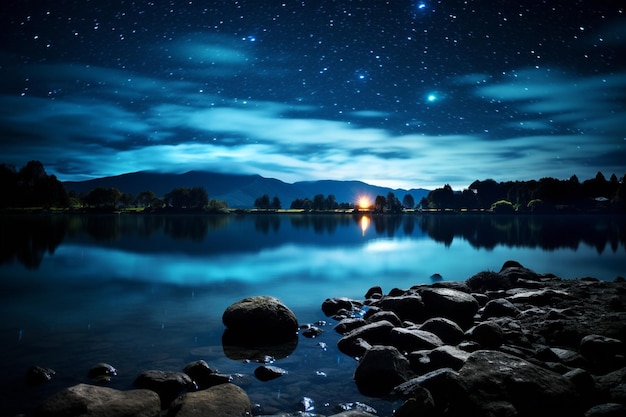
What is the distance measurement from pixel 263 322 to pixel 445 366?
7636mm

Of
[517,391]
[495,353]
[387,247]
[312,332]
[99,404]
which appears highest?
[495,353]

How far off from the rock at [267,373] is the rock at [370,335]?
318cm

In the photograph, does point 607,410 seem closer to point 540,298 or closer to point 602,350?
point 602,350

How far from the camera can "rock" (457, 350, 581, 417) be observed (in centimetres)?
920

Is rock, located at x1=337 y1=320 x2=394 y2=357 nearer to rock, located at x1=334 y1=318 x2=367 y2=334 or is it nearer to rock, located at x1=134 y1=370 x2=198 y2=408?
rock, located at x1=334 y1=318 x2=367 y2=334

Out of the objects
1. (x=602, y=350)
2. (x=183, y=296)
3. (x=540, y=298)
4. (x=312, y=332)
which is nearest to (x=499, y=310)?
(x=540, y=298)

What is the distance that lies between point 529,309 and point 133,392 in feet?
56.6

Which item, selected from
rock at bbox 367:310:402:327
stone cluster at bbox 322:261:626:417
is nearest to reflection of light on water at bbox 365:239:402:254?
stone cluster at bbox 322:261:626:417

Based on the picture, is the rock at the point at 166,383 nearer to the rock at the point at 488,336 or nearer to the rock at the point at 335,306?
the rock at the point at 488,336

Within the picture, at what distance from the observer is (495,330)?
14.3 metres

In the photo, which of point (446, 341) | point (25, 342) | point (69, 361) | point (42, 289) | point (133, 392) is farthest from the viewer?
point (42, 289)

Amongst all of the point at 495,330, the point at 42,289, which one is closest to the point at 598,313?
the point at 495,330

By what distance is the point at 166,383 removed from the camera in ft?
37.4

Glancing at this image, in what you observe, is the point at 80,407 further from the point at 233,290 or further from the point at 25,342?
the point at 233,290
